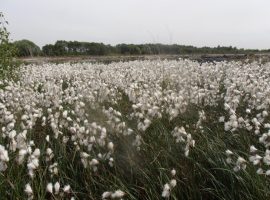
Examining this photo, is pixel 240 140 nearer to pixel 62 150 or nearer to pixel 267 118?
pixel 267 118

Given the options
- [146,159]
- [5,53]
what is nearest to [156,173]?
[146,159]

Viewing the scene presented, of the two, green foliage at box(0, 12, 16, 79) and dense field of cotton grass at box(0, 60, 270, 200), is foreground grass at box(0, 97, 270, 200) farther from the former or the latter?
green foliage at box(0, 12, 16, 79)

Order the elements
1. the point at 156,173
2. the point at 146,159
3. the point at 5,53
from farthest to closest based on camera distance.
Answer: the point at 5,53 < the point at 146,159 < the point at 156,173

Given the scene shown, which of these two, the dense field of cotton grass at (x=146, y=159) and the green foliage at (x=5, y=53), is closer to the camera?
the dense field of cotton grass at (x=146, y=159)

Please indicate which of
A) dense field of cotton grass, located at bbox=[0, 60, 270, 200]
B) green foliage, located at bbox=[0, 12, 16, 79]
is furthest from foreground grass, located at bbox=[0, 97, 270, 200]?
green foliage, located at bbox=[0, 12, 16, 79]

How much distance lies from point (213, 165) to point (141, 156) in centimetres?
84

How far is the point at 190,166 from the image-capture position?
14.2ft

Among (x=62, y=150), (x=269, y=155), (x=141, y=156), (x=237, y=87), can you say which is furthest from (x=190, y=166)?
(x=237, y=87)

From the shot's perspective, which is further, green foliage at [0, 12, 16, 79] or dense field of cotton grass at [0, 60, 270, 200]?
green foliage at [0, 12, 16, 79]

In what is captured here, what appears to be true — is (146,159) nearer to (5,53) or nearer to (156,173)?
(156,173)

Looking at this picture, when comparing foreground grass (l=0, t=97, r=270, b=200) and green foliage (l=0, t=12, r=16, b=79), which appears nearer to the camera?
foreground grass (l=0, t=97, r=270, b=200)

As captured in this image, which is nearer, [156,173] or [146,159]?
[156,173]

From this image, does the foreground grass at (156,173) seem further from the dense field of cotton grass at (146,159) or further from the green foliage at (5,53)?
the green foliage at (5,53)

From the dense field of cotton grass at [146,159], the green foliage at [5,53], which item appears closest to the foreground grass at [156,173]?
the dense field of cotton grass at [146,159]
